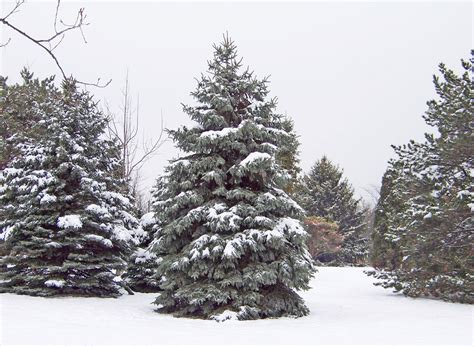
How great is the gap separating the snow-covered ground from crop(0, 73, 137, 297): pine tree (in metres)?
0.71

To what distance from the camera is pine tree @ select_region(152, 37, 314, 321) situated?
9.79 m

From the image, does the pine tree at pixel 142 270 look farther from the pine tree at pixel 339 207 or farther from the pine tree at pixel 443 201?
the pine tree at pixel 339 207

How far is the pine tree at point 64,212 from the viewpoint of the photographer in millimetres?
11570

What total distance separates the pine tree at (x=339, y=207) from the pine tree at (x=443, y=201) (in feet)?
67.3

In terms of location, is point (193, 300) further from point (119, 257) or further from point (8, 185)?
point (8, 185)

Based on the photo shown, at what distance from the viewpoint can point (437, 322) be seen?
31.0 feet

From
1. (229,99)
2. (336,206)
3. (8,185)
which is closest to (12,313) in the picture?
(8,185)

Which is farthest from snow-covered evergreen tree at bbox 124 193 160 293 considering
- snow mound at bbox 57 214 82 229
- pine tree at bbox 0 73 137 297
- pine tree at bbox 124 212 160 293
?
snow mound at bbox 57 214 82 229

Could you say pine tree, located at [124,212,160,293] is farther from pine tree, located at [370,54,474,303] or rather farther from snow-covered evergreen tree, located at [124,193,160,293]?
pine tree, located at [370,54,474,303]

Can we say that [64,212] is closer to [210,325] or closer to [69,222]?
[69,222]

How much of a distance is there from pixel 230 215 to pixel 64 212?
15.6 ft

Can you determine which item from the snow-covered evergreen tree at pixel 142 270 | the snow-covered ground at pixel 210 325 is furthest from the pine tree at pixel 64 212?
the snow-covered evergreen tree at pixel 142 270

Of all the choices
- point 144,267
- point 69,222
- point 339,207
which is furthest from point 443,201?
point 339,207

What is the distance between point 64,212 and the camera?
12133 mm
